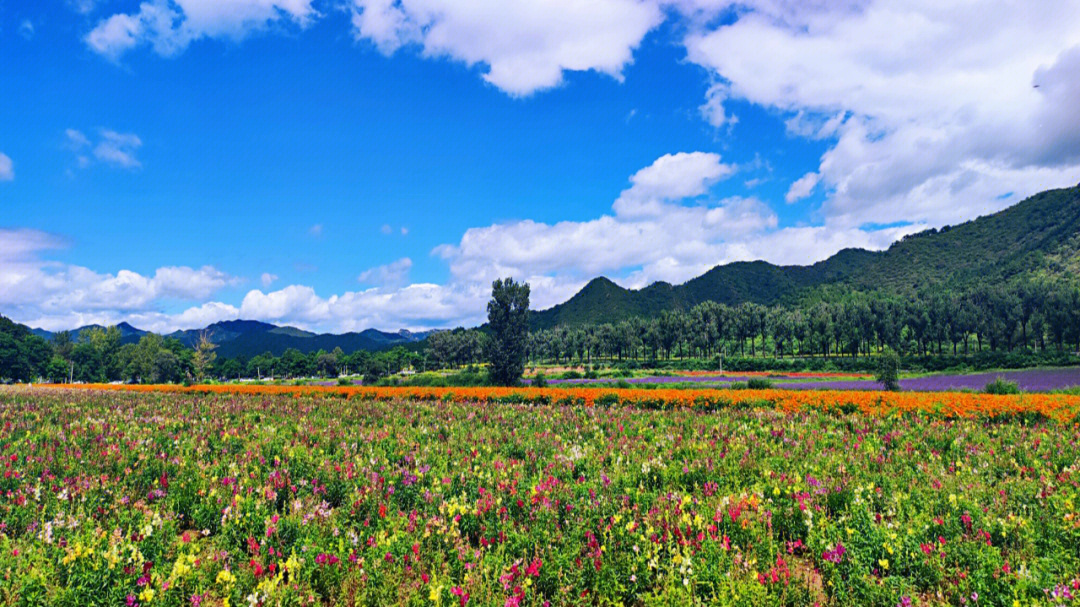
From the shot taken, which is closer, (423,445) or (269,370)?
(423,445)

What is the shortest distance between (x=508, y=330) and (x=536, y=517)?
43353 millimetres

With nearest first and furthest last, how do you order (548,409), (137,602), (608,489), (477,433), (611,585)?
1. (137,602)
2. (611,585)
3. (608,489)
4. (477,433)
5. (548,409)

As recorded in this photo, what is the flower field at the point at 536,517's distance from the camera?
431 cm

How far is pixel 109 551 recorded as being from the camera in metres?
4.52

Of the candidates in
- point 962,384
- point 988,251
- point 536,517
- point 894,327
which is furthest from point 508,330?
point 988,251

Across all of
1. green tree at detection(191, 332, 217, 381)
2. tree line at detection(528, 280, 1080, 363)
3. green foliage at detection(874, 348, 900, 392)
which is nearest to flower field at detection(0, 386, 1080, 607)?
green foliage at detection(874, 348, 900, 392)

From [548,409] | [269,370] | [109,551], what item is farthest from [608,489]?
[269,370]

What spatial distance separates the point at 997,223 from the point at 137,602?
249580 mm

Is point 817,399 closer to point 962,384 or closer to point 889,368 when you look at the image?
point 889,368

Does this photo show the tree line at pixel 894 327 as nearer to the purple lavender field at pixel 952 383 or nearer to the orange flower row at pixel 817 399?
the purple lavender field at pixel 952 383

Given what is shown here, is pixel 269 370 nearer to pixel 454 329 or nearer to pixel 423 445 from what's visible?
pixel 454 329

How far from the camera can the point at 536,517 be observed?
19.1ft

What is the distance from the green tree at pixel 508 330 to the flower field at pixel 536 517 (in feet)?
120

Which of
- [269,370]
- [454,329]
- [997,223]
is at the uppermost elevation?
[997,223]
